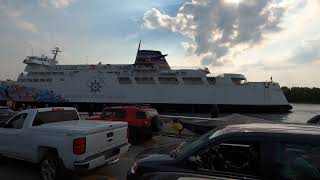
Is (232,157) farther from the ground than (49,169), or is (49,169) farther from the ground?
(232,157)

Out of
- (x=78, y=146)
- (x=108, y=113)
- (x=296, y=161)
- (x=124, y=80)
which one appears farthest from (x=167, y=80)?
(x=296, y=161)

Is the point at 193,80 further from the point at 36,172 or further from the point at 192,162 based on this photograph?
the point at 192,162

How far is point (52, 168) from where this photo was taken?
6.67 metres

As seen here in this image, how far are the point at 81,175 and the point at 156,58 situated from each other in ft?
142

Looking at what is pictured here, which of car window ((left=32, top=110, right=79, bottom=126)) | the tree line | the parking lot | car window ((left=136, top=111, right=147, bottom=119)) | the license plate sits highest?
the tree line

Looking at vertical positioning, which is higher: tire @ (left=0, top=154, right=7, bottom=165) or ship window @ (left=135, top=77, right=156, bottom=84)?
ship window @ (left=135, top=77, right=156, bottom=84)

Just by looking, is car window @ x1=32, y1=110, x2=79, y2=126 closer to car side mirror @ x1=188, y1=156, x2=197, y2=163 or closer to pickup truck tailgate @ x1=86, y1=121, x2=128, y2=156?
pickup truck tailgate @ x1=86, y1=121, x2=128, y2=156

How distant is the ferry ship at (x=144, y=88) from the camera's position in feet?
146

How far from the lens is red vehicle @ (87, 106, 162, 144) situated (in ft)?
41.4

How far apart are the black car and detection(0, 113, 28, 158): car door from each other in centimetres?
408

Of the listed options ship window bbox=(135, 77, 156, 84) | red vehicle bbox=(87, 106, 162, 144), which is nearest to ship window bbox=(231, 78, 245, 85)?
ship window bbox=(135, 77, 156, 84)

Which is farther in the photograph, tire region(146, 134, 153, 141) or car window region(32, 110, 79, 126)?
tire region(146, 134, 153, 141)

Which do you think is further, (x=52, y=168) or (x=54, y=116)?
(x=54, y=116)

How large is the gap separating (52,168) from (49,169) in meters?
0.08
